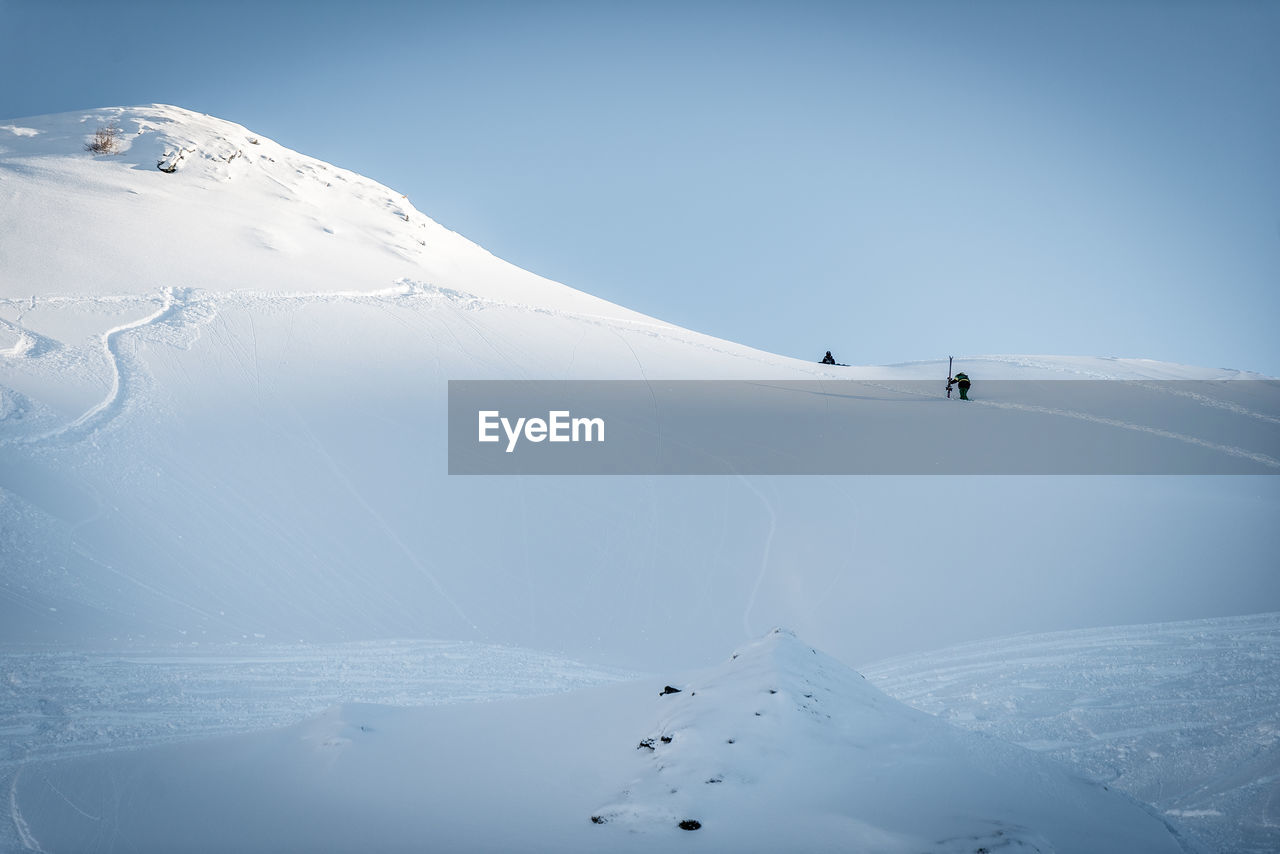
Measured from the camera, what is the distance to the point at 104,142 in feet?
60.5

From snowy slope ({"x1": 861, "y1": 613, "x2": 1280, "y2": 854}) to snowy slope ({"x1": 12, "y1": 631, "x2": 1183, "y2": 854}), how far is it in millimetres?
1301

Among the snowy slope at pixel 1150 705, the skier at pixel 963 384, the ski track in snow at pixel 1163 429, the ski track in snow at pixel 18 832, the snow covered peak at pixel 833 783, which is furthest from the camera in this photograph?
the skier at pixel 963 384

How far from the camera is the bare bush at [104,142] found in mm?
18328

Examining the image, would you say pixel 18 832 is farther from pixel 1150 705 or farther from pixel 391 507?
pixel 1150 705

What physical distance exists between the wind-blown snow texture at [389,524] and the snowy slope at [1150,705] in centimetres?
65

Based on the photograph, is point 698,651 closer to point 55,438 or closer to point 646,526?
point 646,526

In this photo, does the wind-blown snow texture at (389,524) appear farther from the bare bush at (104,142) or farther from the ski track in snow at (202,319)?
the bare bush at (104,142)

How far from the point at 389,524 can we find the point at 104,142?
1640 cm

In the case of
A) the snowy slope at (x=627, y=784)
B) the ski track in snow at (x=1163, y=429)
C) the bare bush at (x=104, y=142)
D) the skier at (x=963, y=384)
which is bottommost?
the snowy slope at (x=627, y=784)

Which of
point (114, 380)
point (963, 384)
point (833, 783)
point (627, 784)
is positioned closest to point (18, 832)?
point (627, 784)

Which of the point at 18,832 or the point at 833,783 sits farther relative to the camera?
the point at 18,832

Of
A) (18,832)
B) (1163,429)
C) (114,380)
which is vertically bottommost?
(18,832)

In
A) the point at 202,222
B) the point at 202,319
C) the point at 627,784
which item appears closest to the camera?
the point at 627,784

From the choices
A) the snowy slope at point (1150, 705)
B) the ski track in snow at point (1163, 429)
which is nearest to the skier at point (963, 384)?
the ski track in snow at point (1163, 429)
